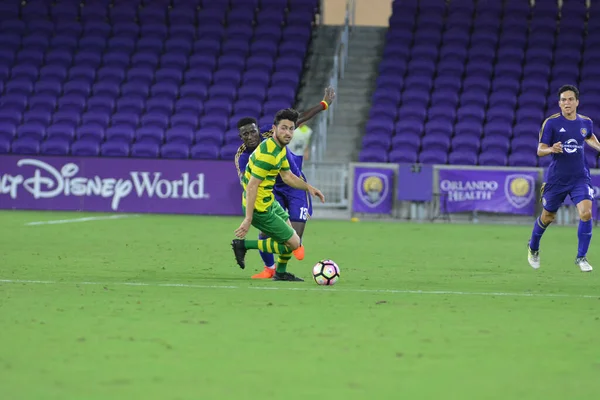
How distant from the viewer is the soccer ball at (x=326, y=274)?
996 cm

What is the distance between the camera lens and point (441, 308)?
832 centimetres

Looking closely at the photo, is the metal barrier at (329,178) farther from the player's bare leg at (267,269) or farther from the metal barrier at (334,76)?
the player's bare leg at (267,269)

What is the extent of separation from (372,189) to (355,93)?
18.0ft

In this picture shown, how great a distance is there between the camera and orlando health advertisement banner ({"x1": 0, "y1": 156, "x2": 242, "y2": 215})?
23.5 m

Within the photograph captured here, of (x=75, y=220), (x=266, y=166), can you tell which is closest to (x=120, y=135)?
(x=75, y=220)

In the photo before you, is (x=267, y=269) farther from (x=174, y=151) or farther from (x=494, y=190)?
(x=174, y=151)

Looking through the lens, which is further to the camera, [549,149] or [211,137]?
[211,137]

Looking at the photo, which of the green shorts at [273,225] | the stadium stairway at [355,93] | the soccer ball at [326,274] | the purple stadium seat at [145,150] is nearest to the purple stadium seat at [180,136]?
the purple stadium seat at [145,150]

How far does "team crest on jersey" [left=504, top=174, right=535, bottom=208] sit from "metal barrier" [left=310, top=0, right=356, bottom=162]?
4650 mm

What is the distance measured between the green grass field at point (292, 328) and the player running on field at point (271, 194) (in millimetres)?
423

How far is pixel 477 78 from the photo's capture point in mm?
26938

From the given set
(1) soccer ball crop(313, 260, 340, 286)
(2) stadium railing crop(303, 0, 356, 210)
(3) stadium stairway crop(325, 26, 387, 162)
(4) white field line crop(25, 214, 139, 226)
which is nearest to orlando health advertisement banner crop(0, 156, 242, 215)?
(4) white field line crop(25, 214, 139, 226)

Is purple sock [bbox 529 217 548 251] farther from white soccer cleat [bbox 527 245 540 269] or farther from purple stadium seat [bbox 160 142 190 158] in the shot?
purple stadium seat [bbox 160 142 190 158]

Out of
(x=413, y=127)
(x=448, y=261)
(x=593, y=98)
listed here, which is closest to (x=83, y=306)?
(x=448, y=261)
